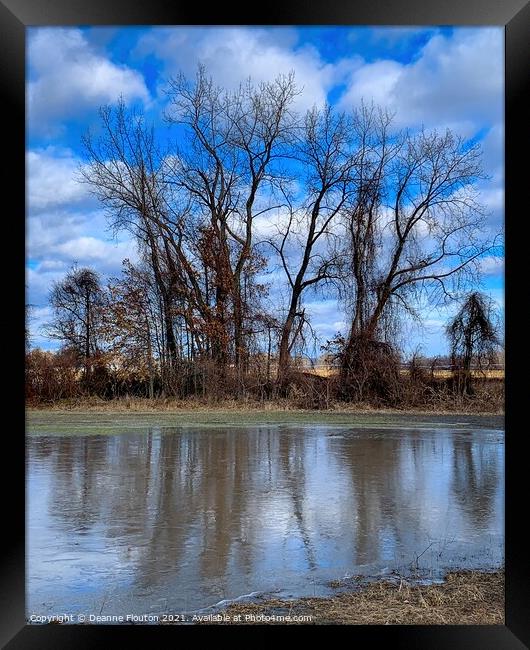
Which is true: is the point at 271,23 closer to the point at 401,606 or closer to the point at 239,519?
the point at 401,606

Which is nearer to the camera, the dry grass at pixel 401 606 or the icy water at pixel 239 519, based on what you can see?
the dry grass at pixel 401 606

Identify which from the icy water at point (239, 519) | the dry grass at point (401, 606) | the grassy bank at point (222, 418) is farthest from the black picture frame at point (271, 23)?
the grassy bank at point (222, 418)

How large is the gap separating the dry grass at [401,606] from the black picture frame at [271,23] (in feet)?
0.79

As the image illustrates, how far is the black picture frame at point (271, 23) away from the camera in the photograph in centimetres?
402

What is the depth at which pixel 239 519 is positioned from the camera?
6441 mm

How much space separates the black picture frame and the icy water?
1.41ft

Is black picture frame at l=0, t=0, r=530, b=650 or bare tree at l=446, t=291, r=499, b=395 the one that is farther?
bare tree at l=446, t=291, r=499, b=395

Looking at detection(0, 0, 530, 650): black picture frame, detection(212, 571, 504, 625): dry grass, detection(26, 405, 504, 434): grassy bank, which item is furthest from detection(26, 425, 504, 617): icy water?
detection(26, 405, 504, 434): grassy bank

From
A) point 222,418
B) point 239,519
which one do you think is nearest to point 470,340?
point 222,418

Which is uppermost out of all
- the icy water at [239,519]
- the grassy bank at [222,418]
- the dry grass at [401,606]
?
the grassy bank at [222,418]

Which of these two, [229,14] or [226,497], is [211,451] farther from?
[229,14]

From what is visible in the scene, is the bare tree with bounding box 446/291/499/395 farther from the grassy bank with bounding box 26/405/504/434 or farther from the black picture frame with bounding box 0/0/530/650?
the black picture frame with bounding box 0/0/530/650

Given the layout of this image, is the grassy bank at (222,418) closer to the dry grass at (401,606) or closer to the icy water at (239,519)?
the icy water at (239,519)

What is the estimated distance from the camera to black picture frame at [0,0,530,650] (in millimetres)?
4020
